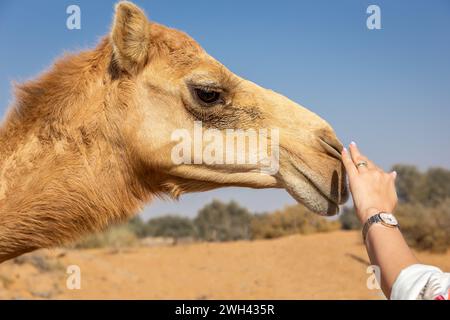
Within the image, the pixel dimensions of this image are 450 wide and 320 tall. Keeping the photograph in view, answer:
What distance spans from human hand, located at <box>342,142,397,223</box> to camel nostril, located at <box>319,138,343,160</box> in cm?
112

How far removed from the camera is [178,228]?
33.9m

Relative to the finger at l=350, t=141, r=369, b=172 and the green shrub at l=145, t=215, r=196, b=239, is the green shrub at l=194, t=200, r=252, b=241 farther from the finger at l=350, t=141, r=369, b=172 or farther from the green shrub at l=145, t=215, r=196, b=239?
the finger at l=350, t=141, r=369, b=172

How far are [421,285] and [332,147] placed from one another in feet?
6.75

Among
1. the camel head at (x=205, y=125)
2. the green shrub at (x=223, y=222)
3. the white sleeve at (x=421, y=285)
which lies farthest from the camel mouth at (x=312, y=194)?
the green shrub at (x=223, y=222)

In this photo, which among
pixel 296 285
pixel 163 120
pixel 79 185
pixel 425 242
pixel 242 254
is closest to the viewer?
pixel 79 185

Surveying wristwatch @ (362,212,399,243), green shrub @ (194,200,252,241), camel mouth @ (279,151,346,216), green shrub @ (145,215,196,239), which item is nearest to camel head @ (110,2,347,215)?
camel mouth @ (279,151,346,216)

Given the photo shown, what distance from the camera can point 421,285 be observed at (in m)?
2.18

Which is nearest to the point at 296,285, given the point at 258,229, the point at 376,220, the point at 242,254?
the point at 242,254

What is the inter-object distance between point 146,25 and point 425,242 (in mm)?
20461

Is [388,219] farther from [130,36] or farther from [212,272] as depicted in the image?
[212,272]

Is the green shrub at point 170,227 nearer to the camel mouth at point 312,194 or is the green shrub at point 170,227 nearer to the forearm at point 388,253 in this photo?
the camel mouth at point 312,194

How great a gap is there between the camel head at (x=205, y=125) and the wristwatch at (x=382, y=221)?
1485mm
